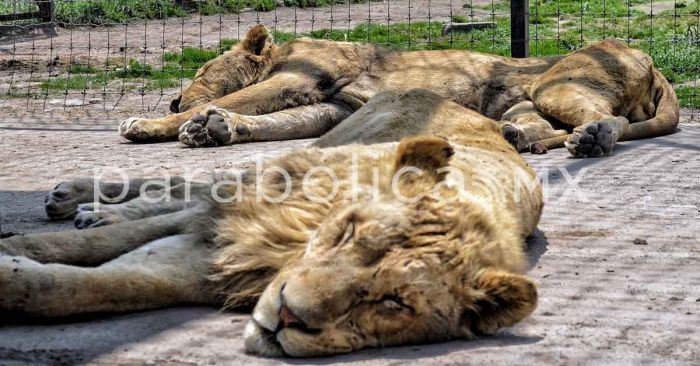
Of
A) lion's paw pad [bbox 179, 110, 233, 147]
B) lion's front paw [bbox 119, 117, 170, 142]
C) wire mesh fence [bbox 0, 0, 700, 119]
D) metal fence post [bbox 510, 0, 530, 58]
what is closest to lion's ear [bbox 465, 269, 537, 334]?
lion's paw pad [bbox 179, 110, 233, 147]

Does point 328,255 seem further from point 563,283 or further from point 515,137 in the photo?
point 515,137

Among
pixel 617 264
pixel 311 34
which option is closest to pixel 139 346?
pixel 617 264

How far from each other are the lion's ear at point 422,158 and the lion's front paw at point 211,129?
393 centimetres

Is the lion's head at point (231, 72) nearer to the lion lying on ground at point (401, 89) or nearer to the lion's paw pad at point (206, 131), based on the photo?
the lion lying on ground at point (401, 89)

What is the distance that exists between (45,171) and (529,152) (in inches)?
116

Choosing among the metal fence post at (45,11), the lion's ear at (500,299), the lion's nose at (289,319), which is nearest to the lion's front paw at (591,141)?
the lion's ear at (500,299)

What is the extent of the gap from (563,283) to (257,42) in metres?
4.90

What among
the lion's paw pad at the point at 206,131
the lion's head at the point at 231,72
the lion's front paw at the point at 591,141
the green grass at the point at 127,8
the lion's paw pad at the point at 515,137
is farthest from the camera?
the green grass at the point at 127,8

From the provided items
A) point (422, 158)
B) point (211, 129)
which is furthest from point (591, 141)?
point (422, 158)

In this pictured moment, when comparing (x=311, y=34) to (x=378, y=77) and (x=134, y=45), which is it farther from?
(x=378, y=77)

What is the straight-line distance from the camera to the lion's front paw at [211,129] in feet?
23.0

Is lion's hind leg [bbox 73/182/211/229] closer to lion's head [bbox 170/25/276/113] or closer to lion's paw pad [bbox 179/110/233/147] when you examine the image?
lion's paw pad [bbox 179/110/233/147]

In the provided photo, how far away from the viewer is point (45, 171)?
6016 millimetres

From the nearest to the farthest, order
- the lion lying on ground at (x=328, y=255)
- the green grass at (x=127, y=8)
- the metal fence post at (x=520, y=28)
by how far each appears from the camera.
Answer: the lion lying on ground at (x=328, y=255), the metal fence post at (x=520, y=28), the green grass at (x=127, y=8)
